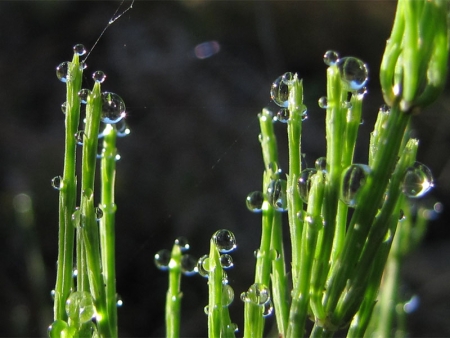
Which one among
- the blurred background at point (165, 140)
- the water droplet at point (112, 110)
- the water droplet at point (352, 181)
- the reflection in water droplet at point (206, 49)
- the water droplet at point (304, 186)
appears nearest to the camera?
the water droplet at point (352, 181)

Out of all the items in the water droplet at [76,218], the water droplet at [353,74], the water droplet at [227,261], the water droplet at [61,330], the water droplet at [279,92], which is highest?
the water droplet at [279,92]

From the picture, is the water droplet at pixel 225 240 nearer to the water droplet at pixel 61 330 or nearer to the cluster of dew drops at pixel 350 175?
the cluster of dew drops at pixel 350 175

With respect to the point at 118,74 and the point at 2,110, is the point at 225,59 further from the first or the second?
the point at 2,110

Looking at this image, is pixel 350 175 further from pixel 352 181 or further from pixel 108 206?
pixel 108 206

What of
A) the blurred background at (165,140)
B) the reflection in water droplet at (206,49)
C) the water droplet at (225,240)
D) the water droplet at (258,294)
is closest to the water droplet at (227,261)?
the water droplet at (225,240)

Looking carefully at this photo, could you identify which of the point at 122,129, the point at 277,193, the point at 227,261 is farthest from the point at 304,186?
the point at 122,129

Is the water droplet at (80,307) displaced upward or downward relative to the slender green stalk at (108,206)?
downward

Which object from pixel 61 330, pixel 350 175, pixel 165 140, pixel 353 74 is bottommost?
pixel 61 330
